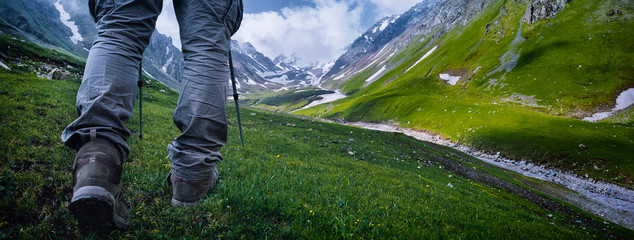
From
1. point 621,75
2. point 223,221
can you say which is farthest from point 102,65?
point 621,75

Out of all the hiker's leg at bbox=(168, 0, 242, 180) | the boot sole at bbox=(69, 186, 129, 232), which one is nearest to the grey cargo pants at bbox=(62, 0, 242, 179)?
the hiker's leg at bbox=(168, 0, 242, 180)

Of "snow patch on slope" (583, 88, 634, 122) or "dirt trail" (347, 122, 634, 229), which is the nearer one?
"dirt trail" (347, 122, 634, 229)

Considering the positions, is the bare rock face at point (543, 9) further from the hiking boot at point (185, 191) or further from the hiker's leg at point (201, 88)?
the hiking boot at point (185, 191)

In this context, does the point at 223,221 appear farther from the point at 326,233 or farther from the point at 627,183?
the point at 627,183

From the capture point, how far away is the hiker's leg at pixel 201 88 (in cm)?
280

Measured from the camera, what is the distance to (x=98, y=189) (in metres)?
1.96

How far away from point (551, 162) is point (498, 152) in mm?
7637

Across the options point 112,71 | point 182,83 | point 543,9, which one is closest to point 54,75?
point 112,71

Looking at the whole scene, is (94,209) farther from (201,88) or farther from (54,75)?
(54,75)

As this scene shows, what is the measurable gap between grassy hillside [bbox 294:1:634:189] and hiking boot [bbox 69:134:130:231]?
1908 inches

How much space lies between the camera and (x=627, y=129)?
4166 centimetres

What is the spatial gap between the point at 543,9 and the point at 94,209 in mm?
134243

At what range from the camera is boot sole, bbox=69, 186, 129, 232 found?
6.19 ft

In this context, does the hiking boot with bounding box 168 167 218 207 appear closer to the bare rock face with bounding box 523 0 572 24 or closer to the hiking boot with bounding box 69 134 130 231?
the hiking boot with bounding box 69 134 130 231
